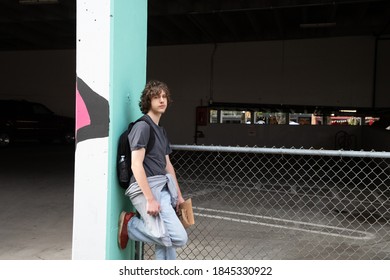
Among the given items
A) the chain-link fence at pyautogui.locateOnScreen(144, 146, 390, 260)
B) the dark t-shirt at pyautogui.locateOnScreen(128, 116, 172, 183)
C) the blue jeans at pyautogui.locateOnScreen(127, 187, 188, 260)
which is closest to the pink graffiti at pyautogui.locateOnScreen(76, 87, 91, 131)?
the dark t-shirt at pyautogui.locateOnScreen(128, 116, 172, 183)

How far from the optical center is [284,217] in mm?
6215

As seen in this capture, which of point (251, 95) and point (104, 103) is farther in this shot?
point (251, 95)

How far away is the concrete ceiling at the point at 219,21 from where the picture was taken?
12.0 metres

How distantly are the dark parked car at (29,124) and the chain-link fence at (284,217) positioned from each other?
7980 millimetres

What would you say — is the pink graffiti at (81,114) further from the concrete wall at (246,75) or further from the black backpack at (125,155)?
the concrete wall at (246,75)

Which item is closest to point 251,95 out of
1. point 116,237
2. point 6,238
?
point 6,238

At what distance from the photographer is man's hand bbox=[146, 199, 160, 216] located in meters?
2.66

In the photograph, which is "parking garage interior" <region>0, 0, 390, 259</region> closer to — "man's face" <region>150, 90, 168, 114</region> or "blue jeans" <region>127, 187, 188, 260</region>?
"man's face" <region>150, 90, 168, 114</region>

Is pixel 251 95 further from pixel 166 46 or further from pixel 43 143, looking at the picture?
pixel 43 143

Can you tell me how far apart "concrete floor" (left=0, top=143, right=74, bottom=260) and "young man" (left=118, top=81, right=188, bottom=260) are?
1.75 metres

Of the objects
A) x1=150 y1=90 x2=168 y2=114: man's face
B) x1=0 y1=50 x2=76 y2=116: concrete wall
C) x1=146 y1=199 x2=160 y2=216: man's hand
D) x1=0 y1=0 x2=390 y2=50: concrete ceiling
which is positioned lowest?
x1=146 y1=199 x2=160 y2=216: man's hand

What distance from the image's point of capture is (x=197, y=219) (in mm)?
6027

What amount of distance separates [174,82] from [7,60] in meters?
8.92

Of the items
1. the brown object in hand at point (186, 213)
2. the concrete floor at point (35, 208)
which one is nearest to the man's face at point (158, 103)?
the brown object in hand at point (186, 213)
